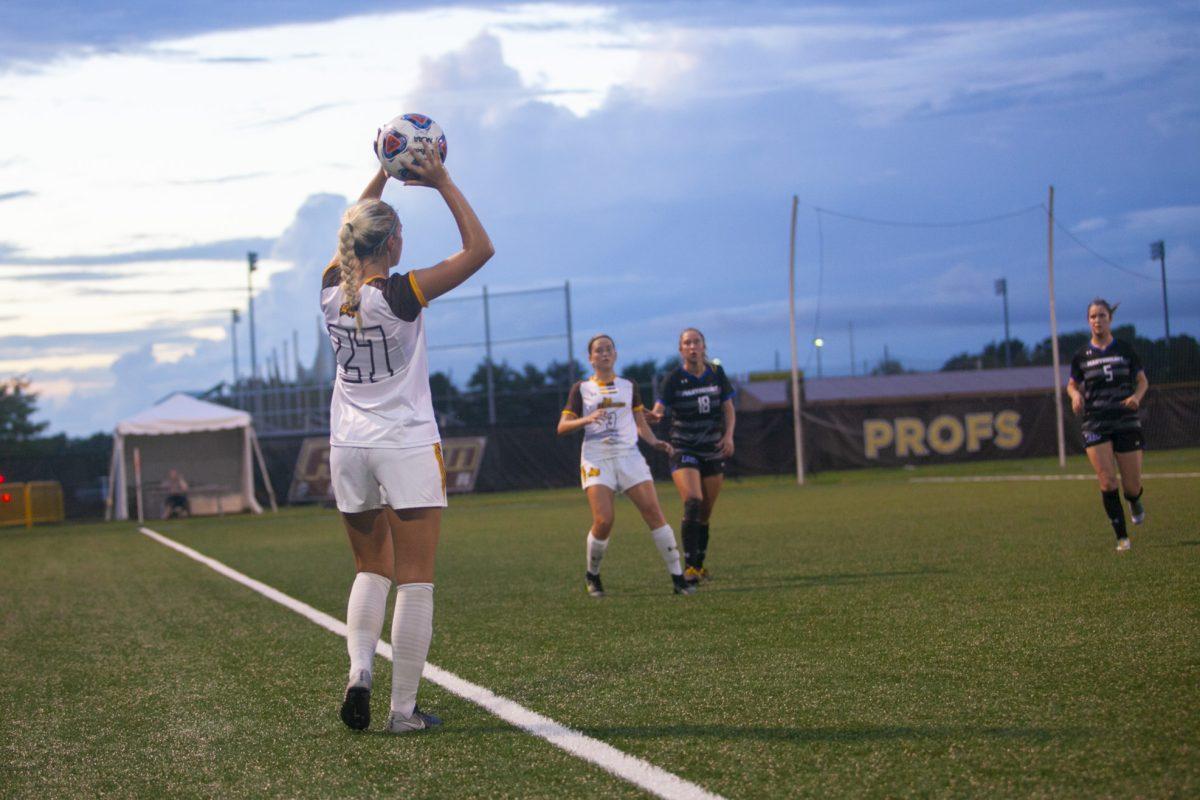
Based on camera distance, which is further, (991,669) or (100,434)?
(100,434)

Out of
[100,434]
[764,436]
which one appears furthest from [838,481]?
[100,434]

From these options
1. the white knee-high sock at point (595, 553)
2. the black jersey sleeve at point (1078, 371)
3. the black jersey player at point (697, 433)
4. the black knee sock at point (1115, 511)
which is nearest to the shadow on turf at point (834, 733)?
the white knee-high sock at point (595, 553)

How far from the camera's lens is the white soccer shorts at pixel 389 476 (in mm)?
4691

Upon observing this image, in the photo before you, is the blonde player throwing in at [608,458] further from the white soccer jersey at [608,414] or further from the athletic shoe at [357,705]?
the athletic shoe at [357,705]

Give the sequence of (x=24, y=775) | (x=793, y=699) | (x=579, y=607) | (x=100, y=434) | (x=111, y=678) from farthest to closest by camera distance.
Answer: (x=100, y=434)
(x=579, y=607)
(x=111, y=678)
(x=793, y=699)
(x=24, y=775)

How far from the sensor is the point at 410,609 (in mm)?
4785

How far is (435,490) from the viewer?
4746 millimetres

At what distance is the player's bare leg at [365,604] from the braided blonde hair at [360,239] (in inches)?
32.1

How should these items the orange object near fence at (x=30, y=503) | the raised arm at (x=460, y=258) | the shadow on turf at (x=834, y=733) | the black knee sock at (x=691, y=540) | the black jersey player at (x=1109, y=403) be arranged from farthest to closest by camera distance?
the orange object near fence at (x=30, y=503), the black jersey player at (x=1109, y=403), the black knee sock at (x=691, y=540), the raised arm at (x=460, y=258), the shadow on turf at (x=834, y=733)

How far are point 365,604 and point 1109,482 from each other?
24.6 ft

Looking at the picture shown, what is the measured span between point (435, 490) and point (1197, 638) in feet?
11.8

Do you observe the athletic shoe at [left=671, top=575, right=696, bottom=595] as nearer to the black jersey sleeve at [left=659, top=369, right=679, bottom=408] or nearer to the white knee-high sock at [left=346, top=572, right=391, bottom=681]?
the black jersey sleeve at [left=659, top=369, right=679, bottom=408]

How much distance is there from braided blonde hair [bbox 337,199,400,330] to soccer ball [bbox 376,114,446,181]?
182mm

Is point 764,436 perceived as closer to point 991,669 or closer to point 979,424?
point 979,424
